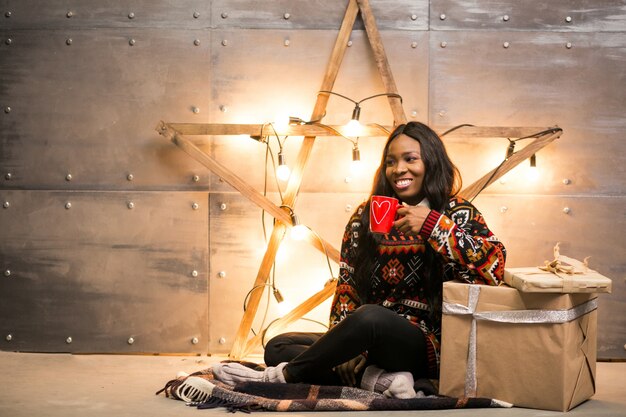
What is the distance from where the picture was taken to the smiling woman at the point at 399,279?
2219 millimetres

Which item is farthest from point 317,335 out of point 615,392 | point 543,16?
point 543,16

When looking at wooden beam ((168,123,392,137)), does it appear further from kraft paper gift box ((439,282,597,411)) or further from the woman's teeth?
kraft paper gift box ((439,282,597,411))

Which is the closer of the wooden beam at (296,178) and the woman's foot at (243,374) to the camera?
the woman's foot at (243,374)

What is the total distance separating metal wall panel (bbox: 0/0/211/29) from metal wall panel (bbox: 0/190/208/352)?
2.25 feet

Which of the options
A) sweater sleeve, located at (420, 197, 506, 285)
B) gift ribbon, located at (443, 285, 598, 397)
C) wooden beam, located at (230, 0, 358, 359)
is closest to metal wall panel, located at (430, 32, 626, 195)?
wooden beam, located at (230, 0, 358, 359)

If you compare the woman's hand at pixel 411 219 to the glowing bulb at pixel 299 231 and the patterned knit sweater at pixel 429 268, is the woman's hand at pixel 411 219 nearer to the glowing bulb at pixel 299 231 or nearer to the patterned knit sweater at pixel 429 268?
the patterned knit sweater at pixel 429 268

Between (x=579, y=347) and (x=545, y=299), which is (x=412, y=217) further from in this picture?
(x=579, y=347)

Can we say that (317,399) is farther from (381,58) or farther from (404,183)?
(381,58)

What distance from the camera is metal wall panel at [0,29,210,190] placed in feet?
9.98

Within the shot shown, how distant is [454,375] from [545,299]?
0.35m

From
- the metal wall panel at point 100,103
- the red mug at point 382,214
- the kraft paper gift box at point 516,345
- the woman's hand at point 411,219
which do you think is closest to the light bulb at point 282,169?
the metal wall panel at point 100,103

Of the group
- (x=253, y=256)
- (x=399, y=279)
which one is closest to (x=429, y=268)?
(x=399, y=279)

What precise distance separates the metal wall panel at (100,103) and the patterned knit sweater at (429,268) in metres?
0.94

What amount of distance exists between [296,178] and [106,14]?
1.03m
